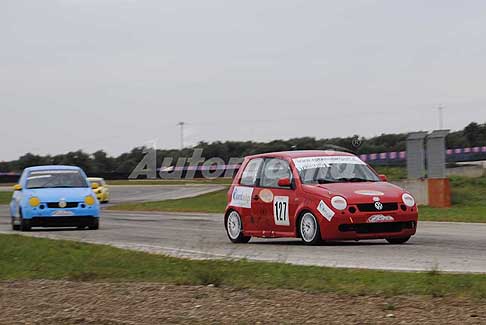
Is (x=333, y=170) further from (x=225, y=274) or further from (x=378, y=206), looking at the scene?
(x=225, y=274)

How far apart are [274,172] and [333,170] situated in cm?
112

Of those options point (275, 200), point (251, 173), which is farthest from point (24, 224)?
point (275, 200)

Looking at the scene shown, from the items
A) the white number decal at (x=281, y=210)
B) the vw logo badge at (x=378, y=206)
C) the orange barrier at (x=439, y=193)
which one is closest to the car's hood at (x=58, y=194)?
the white number decal at (x=281, y=210)

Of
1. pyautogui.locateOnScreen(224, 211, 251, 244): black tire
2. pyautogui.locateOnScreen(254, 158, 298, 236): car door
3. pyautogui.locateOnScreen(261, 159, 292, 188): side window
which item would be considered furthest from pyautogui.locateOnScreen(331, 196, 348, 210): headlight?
pyautogui.locateOnScreen(224, 211, 251, 244): black tire

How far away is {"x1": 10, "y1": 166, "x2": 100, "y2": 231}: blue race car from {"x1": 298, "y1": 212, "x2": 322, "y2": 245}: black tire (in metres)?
7.82

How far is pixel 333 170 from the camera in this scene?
15.1 m

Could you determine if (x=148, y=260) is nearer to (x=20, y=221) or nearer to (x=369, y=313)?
(x=369, y=313)

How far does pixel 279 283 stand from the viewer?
29.5ft

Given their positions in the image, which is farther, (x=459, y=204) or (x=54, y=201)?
(x=459, y=204)

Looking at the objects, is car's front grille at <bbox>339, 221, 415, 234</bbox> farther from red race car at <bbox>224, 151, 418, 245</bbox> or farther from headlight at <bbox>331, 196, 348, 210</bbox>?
headlight at <bbox>331, 196, 348, 210</bbox>

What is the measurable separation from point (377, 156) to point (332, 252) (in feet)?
108

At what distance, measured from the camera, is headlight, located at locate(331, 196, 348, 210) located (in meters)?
14.1

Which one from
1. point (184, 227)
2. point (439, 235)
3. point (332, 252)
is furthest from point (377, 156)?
point (332, 252)

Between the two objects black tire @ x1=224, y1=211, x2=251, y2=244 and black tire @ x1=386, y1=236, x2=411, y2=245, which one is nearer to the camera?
black tire @ x1=386, y1=236, x2=411, y2=245
